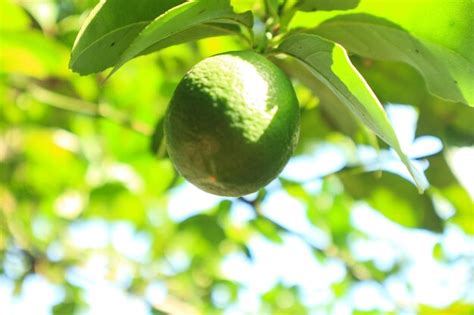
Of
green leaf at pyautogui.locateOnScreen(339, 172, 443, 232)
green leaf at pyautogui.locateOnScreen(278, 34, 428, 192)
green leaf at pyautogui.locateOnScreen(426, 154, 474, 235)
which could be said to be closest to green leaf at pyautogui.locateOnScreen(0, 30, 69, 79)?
green leaf at pyautogui.locateOnScreen(339, 172, 443, 232)

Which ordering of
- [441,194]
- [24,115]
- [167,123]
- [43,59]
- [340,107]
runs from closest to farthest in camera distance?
[167,123], [340,107], [441,194], [43,59], [24,115]

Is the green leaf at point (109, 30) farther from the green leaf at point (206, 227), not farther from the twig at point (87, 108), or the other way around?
the green leaf at point (206, 227)

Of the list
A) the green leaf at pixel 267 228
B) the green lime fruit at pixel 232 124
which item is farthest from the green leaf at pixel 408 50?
the green leaf at pixel 267 228

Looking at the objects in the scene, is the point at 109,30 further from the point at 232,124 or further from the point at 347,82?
the point at 347,82

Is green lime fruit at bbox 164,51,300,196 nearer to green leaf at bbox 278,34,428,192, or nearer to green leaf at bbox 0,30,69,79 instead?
green leaf at bbox 278,34,428,192

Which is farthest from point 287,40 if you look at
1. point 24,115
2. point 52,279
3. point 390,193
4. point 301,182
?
point 52,279

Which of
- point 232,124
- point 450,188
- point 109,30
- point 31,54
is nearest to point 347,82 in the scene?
point 232,124

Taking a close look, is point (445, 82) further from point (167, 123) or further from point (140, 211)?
point (140, 211)
